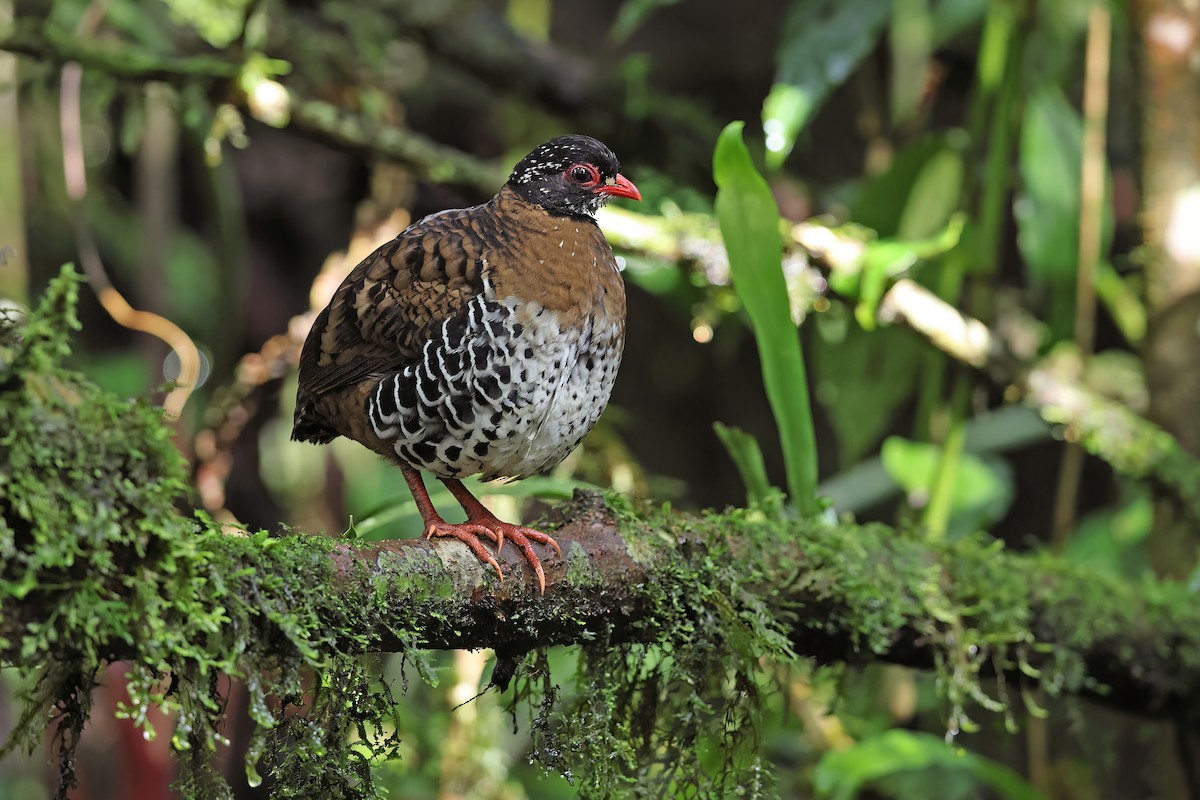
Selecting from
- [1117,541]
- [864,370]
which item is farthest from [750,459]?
[1117,541]

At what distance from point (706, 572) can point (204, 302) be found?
14.4 ft

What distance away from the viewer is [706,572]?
219 cm

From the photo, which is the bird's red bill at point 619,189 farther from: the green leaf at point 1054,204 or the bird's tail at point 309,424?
the green leaf at point 1054,204

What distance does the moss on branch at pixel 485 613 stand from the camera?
1358mm

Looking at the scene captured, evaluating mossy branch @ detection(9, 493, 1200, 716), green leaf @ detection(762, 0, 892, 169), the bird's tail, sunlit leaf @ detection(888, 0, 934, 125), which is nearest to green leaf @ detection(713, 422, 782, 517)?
mossy branch @ detection(9, 493, 1200, 716)

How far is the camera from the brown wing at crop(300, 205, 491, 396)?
222 centimetres

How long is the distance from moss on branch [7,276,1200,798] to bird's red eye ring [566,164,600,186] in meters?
0.69

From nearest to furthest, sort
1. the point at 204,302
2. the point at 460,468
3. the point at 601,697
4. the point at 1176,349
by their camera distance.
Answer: the point at 601,697 < the point at 460,468 < the point at 1176,349 < the point at 204,302

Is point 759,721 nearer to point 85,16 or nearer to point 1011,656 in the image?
point 1011,656

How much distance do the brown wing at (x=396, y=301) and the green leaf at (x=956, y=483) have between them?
1817 millimetres

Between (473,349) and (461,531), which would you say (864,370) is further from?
(461,531)

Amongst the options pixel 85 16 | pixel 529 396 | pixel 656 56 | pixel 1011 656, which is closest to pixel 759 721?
pixel 529 396

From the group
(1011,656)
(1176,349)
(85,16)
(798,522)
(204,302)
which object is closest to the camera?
(798,522)

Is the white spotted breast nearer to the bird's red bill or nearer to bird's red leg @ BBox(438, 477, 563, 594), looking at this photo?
bird's red leg @ BBox(438, 477, 563, 594)
